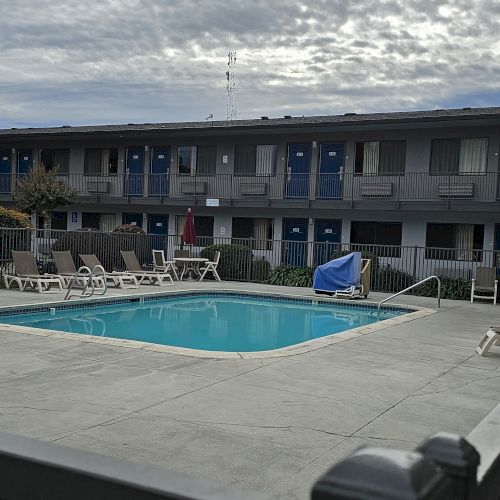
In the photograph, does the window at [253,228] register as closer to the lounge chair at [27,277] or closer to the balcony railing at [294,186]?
the balcony railing at [294,186]

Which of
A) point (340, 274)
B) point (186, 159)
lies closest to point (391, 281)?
point (340, 274)

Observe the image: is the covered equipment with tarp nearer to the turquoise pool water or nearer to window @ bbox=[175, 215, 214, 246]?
the turquoise pool water

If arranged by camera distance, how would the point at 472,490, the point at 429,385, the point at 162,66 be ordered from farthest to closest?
the point at 162,66, the point at 429,385, the point at 472,490

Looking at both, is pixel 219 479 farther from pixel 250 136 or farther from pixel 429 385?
pixel 250 136

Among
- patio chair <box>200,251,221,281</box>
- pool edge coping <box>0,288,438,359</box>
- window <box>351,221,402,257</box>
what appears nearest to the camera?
pool edge coping <box>0,288,438,359</box>

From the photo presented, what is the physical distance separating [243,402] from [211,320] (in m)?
8.17

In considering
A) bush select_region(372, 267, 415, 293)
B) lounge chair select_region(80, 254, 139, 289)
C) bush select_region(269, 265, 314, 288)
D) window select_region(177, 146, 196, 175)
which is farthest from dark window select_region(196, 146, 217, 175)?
bush select_region(372, 267, 415, 293)

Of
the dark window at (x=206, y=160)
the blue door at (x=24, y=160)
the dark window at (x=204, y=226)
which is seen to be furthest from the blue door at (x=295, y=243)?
the blue door at (x=24, y=160)

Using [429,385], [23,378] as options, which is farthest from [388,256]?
[23,378]

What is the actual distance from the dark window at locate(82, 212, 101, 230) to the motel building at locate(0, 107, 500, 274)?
0.21ft

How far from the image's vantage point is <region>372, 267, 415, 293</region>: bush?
20281 millimetres

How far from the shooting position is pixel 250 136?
2667cm

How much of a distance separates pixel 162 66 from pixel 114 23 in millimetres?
10792

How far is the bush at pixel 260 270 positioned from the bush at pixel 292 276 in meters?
0.31
